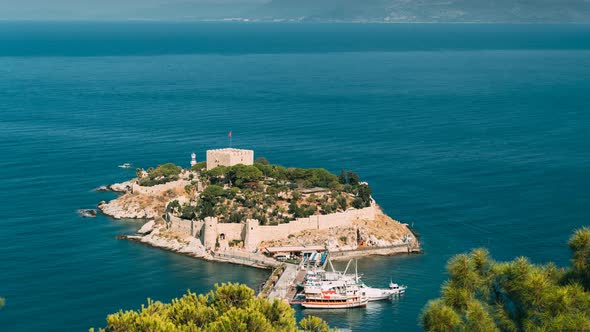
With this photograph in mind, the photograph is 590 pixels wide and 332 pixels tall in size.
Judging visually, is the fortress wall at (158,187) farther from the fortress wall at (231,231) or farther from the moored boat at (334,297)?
the moored boat at (334,297)

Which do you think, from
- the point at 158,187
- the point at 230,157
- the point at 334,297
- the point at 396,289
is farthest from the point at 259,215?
the point at 396,289

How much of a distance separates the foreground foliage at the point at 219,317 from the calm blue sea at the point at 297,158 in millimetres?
16182

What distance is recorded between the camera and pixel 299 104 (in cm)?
13225

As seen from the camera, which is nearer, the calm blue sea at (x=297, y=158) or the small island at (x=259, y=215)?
the calm blue sea at (x=297, y=158)

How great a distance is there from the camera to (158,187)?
247 feet

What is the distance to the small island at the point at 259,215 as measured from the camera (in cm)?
6259

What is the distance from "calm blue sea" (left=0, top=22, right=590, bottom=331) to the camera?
5628 cm

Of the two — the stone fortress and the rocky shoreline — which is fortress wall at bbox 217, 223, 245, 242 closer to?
the stone fortress

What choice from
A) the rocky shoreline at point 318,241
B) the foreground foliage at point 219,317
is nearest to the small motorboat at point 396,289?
the rocky shoreline at point 318,241

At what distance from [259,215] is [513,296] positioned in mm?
38494

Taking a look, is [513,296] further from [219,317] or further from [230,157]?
[230,157]

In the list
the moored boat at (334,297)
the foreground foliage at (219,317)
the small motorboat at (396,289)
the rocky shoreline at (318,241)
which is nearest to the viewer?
the foreground foliage at (219,317)

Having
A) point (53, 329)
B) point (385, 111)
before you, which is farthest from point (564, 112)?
point (53, 329)

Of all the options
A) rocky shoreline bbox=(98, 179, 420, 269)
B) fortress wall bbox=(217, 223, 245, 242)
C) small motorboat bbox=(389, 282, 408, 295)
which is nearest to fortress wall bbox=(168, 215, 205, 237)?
rocky shoreline bbox=(98, 179, 420, 269)
